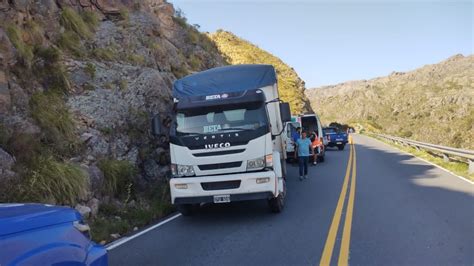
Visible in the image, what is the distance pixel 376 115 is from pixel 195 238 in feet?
417

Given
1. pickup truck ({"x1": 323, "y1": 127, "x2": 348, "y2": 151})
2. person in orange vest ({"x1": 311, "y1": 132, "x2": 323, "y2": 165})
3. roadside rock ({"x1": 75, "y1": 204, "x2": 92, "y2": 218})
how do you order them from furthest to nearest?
pickup truck ({"x1": 323, "y1": 127, "x2": 348, "y2": 151})
person in orange vest ({"x1": 311, "y1": 132, "x2": 323, "y2": 165})
roadside rock ({"x1": 75, "y1": 204, "x2": 92, "y2": 218})

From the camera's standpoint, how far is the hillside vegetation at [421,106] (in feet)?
182

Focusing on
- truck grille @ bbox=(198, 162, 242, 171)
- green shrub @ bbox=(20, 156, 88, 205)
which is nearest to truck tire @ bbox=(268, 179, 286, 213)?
truck grille @ bbox=(198, 162, 242, 171)

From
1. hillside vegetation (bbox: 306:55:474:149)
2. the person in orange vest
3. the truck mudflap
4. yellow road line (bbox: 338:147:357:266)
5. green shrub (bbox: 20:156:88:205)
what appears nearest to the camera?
yellow road line (bbox: 338:147:357:266)

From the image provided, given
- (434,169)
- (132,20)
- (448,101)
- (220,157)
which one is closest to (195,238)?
(220,157)

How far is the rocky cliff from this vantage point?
28.9 ft

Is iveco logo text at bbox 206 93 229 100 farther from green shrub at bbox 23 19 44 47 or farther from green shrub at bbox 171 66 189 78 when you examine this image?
green shrub at bbox 171 66 189 78

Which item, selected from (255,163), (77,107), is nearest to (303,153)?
(255,163)

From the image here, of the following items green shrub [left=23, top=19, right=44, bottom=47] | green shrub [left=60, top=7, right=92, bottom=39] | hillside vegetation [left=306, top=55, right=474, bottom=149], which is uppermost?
green shrub [left=60, top=7, right=92, bottom=39]

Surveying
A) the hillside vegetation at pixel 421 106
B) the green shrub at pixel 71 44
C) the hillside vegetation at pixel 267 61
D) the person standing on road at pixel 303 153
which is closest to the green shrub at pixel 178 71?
the green shrub at pixel 71 44

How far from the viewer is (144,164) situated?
12.6m

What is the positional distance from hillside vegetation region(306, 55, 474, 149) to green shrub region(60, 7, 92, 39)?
3498 cm

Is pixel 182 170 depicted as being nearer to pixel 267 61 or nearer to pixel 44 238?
pixel 44 238

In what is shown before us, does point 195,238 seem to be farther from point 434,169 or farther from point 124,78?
point 434,169
